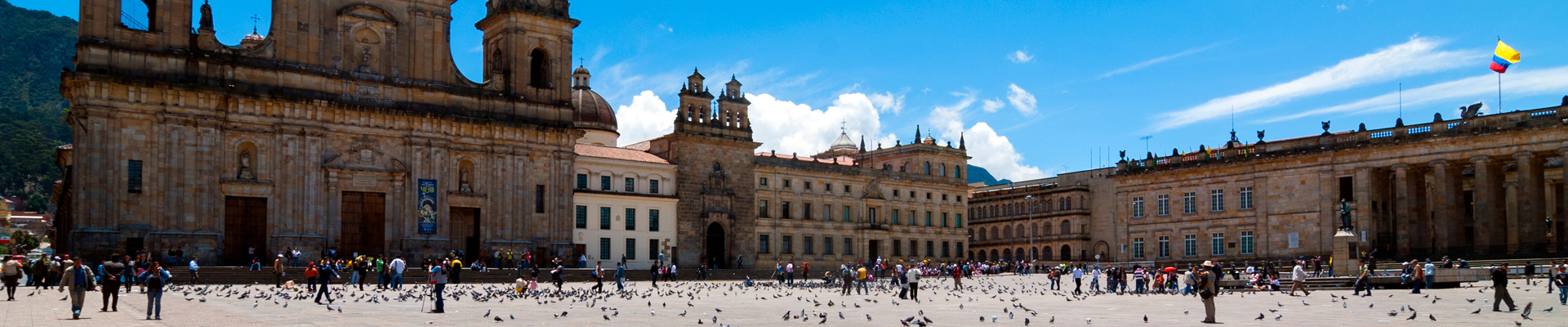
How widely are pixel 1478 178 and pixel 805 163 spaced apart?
31.8 meters

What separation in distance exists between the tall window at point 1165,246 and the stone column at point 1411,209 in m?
10.6

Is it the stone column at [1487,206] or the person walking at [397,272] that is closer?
the person walking at [397,272]

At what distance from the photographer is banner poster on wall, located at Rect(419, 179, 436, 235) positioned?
49812mm

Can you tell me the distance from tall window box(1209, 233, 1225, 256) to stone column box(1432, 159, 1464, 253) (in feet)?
29.8

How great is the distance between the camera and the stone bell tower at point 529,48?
53219 millimetres

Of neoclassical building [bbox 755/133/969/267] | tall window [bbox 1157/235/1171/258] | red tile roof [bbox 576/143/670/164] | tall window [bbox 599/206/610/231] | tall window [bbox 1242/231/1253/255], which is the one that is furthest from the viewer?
neoclassical building [bbox 755/133/969/267]

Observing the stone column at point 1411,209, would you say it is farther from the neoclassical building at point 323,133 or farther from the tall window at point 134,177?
the tall window at point 134,177

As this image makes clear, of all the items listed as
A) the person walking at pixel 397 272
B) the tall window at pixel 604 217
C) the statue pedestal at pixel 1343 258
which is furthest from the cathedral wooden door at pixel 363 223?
the statue pedestal at pixel 1343 258

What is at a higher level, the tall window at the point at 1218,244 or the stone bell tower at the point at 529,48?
the stone bell tower at the point at 529,48

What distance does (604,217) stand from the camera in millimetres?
60281

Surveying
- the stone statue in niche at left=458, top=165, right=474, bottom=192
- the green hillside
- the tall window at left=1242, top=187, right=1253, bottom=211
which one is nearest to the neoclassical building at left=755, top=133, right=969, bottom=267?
the stone statue in niche at left=458, top=165, right=474, bottom=192

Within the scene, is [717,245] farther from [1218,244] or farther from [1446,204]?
[1446,204]

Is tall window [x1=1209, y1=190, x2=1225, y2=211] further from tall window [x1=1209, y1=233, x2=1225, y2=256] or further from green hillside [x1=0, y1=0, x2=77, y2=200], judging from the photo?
green hillside [x1=0, y1=0, x2=77, y2=200]

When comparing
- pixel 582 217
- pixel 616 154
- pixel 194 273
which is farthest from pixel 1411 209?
pixel 194 273
